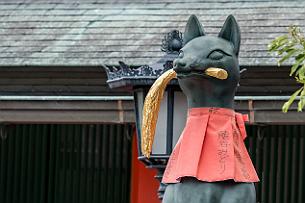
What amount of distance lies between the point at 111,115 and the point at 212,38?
4646 millimetres

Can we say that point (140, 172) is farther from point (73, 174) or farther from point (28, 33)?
point (28, 33)

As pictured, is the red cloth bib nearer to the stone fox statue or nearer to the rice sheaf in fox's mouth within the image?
the stone fox statue

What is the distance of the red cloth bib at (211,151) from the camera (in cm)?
646

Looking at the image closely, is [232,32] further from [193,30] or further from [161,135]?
[161,135]

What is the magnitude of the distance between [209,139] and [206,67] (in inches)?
15.3

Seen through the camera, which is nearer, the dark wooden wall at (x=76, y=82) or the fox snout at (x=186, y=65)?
the fox snout at (x=186, y=65)

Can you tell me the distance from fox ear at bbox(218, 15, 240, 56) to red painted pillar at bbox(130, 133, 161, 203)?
5.16 m

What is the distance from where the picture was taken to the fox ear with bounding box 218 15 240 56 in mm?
6688

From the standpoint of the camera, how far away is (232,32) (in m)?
6.71

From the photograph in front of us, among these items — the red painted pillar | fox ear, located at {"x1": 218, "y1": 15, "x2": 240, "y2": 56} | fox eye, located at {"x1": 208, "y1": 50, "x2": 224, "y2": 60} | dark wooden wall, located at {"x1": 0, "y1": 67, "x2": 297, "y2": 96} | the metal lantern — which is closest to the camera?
fox eye, located at {"x1": 208, "y1": 50, "x2": 224, "y2": 60}

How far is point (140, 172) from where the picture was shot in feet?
39.8

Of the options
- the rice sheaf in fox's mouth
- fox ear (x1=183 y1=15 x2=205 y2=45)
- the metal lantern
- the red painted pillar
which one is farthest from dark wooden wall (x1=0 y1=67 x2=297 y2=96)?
the rice sheaf in fox's mouth

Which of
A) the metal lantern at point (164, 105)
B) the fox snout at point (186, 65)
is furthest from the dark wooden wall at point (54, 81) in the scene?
the fox snout at point (186, 65)

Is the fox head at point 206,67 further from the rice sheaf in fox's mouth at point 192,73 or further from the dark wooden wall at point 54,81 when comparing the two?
the dark wooden wall at point 54,81
